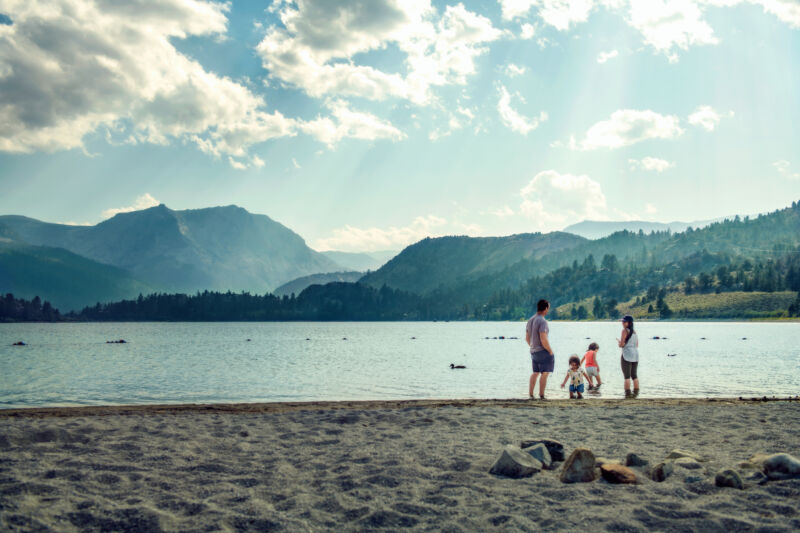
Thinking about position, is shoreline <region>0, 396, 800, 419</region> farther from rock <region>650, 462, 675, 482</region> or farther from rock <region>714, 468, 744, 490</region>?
rock <region>714, 468, 744, 490</region>

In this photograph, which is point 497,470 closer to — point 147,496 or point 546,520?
point 546,520

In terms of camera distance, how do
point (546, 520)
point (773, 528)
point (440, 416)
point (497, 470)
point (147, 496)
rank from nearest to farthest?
point (773, 528), point (546, 520), point (147, 496), point (497, 470), point (440, 416)

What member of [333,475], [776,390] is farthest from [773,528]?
[776,390]

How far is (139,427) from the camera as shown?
717 inches

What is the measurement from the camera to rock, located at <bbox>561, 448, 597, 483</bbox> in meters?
11.5

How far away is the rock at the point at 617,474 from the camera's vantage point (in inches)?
443

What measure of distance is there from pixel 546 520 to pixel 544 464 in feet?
11.4

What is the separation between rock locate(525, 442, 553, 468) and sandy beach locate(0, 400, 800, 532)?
279 millimetres

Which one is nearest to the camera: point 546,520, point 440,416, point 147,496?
point 546,520

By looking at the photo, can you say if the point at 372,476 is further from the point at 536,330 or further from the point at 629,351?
the point at 629,351

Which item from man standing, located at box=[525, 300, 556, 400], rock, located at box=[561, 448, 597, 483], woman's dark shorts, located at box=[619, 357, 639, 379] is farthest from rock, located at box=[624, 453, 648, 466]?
woman's dark shorts, located at box=[619, 357, 639, 379]

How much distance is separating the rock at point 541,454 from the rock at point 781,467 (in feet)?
14.0

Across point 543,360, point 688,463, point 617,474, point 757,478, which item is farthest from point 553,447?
point 543,360

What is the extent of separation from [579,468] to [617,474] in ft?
2.40
